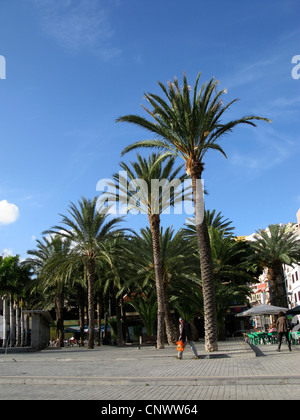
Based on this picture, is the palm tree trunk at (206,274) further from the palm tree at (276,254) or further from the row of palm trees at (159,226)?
the palm tree at (276,254)

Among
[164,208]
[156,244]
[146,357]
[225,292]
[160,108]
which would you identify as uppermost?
[160,108]

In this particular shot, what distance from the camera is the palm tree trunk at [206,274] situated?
56.0 ft

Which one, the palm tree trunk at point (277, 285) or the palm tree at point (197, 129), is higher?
the palm tree at point (197, 129)

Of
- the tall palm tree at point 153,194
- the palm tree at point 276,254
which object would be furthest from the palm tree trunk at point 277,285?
the tall palm tree at point 153,194

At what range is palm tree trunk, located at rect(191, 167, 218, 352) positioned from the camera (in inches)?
672

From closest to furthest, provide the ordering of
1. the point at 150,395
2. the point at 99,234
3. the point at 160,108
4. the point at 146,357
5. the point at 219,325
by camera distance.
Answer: the point at 150,395 < the point at 146,357 < the point at 160,108 < the point at 99,234 < the point at 219,325

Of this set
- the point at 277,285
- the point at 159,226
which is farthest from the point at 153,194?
the point at 277,285

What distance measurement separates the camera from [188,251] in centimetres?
3020

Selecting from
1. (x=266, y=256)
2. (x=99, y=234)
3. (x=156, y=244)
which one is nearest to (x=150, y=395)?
(x=156, y=244)

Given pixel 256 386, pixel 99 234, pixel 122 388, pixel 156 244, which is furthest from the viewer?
pixel 99 234

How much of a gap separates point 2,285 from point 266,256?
2521 centimetres

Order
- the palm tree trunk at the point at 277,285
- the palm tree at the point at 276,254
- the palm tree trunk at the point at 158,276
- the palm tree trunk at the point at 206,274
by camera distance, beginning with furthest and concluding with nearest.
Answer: the palm tree at the point at 276,254 < the palm tree trunk at the point at 277,285 < the palm tree trunk at the point at 158,276 < the palm tree trunk at the point at 206,274

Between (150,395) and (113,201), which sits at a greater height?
(113,201)

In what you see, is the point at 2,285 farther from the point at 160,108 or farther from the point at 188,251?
the point at 160,108
